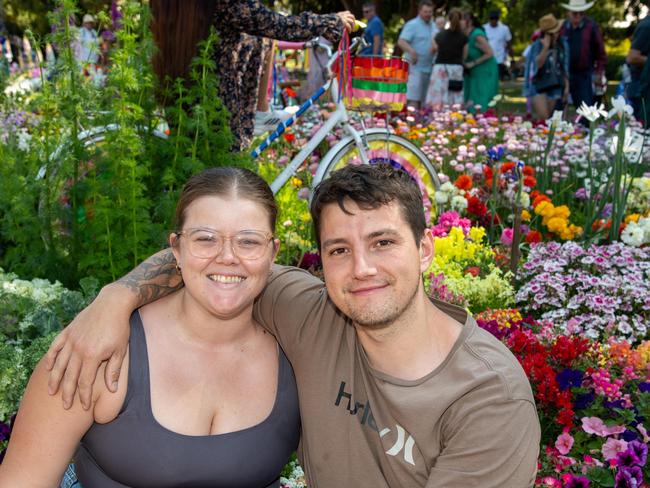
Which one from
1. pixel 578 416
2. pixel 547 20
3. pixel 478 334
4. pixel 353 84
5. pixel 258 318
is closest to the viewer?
pixel 478 334

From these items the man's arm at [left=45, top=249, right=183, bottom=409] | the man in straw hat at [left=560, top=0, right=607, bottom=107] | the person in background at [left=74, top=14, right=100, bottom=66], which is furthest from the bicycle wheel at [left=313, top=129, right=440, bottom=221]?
the man in straw hat at [left=560, top=0, right=607, bottom=107]

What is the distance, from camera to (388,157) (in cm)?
500

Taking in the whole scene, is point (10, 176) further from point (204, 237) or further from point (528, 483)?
point (528, 483)

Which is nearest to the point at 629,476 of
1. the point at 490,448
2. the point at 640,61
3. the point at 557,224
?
the point at 490,448

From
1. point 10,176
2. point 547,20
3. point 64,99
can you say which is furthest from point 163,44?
point 547,20

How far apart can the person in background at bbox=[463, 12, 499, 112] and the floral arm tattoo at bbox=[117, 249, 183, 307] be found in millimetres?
8044

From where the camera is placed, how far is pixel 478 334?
77.7 inches

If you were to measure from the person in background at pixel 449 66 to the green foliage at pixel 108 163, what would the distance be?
240 inches

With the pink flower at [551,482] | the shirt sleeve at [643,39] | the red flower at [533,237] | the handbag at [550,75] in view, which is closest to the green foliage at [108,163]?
the red flower at [533,237]

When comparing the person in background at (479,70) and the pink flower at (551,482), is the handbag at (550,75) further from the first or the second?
the pink flower at (551,482)

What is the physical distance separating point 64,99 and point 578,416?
277 centimetres

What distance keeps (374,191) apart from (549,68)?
8.17m

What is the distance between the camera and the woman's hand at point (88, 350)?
6.16 feet

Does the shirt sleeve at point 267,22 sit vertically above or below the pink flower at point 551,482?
above
